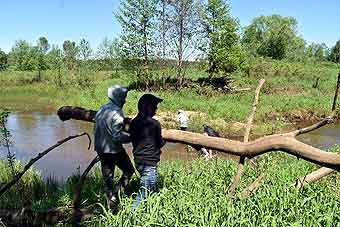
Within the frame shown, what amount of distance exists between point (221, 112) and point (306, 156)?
68.1 feet

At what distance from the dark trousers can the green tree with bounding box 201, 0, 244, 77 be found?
26885 mm

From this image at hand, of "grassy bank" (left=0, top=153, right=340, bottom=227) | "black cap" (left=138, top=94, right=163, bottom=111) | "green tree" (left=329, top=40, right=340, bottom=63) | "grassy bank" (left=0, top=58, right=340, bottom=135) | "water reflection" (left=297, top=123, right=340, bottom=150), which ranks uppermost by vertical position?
"green tree" (left=329, top=40, right=340, bottom=63)

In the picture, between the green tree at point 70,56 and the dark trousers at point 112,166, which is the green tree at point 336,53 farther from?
the dark trousers at point 112,166

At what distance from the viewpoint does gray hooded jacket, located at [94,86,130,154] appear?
6.33 meters

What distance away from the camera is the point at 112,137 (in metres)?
6.36

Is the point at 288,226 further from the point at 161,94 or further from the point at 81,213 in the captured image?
the point at 161,94

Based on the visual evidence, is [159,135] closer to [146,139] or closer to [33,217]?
[146,139]

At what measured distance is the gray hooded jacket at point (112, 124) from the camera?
6.33 m

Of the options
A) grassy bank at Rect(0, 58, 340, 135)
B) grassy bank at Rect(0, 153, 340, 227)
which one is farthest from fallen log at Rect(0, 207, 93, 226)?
grassy bank at Rect(0, 58, 340, 135)

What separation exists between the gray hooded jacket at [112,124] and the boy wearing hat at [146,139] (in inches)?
7.3

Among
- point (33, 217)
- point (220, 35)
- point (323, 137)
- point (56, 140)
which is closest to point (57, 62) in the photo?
point (220, 35)

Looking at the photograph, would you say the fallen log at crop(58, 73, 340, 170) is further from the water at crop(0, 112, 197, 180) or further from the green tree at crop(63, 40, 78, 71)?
the green tree at crop(63, 40, 78, 71)

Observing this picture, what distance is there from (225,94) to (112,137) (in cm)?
2612

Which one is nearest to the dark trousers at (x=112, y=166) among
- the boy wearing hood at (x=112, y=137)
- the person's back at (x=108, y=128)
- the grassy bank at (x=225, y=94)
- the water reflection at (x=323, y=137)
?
the boy wearing hood at (x=112, y=137)
